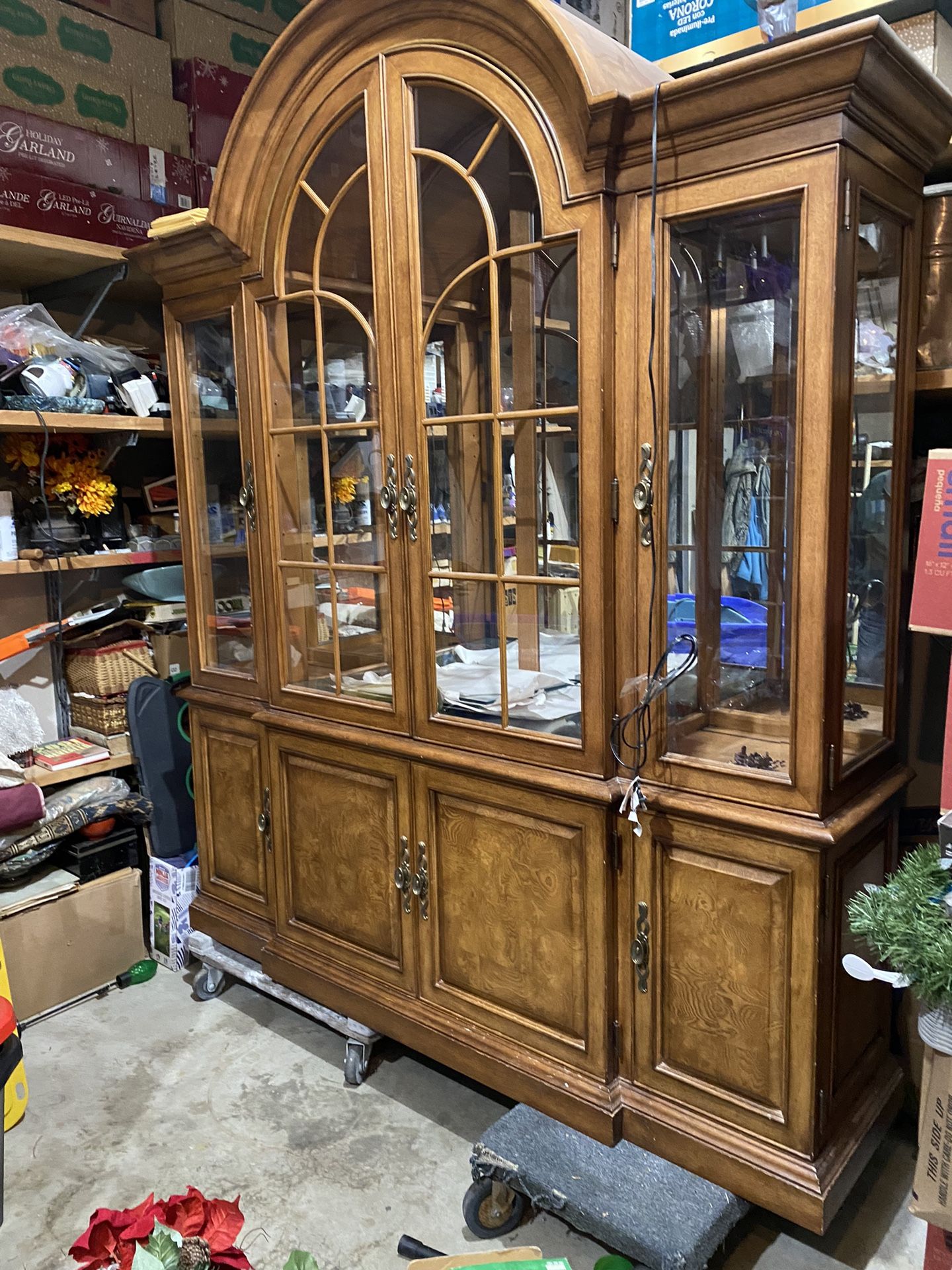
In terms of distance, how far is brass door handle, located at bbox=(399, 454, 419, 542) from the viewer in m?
1.99

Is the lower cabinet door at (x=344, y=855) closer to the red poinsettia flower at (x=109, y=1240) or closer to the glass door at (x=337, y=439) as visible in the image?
the glass door at (x=337, y=439)

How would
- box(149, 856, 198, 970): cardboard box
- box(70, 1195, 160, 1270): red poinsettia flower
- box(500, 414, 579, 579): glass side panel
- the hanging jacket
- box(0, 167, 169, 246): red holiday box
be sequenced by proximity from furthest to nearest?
box(149, 856, 198, 970): cardboard box, box(0, 167, 169, 246): red holiday box, box(500, 414, 579, 579): glass side panel, the hanging jacket, box(70, 1195, 160, 1270): red poinsettia flower

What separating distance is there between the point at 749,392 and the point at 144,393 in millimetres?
1833

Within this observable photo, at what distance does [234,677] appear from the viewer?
8.28 ft

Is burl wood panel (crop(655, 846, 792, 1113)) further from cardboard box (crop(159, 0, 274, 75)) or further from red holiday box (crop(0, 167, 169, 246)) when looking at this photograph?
cardboard box (crop(159, 0, 274, 75))

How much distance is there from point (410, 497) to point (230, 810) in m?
1.12

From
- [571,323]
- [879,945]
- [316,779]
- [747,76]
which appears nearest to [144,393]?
[316,779]

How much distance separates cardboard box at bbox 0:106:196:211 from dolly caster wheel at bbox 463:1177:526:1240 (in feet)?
8.78

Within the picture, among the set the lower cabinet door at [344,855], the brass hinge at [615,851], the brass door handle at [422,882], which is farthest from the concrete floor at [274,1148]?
the brass hinge at [615,851]

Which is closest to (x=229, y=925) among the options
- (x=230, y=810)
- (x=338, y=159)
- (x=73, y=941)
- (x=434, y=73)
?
(x=230, y=810)

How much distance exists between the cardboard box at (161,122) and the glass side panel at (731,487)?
1.96m

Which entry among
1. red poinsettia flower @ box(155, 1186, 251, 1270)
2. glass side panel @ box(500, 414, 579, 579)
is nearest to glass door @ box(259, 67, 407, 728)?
glass side panel @ box(500, 414, 579, 579)

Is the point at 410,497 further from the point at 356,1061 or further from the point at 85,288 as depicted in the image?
the point at 85,288

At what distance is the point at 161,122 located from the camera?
288 cm
